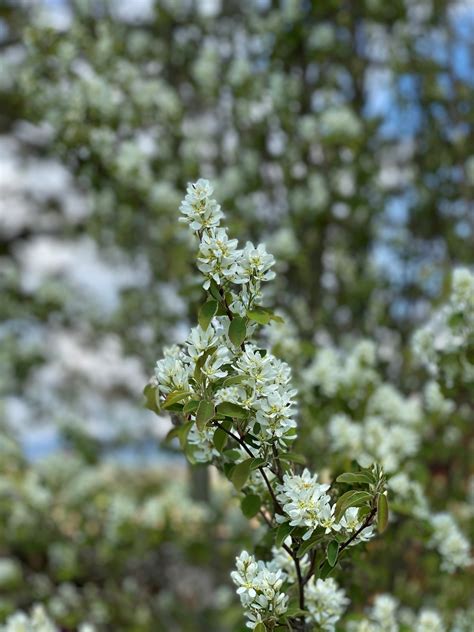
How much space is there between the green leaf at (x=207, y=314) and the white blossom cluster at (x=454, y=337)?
0.94 meters

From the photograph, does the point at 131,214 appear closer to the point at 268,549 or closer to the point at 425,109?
the point at 425,109

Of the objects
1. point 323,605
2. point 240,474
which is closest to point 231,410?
point 240,474

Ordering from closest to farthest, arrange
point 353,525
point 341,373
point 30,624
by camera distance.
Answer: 1. point 353,525
2. point 30,624
3. point 341,373

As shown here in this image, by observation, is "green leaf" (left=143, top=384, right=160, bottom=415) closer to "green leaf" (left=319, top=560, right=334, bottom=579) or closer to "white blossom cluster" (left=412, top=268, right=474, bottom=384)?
"green leaf" (left=319, top=560, right=334, bottom=579)

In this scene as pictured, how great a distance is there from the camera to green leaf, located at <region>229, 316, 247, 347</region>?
4.13ft

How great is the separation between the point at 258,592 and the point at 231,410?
30cm

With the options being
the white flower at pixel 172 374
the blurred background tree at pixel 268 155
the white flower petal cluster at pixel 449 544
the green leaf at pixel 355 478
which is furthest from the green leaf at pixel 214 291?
the blurred background tree at pixel 268 155

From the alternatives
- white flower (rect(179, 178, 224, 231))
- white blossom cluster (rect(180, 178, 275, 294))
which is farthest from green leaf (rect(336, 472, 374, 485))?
white flower (rect(179, 178, 224, 231))

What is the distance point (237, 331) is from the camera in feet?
4.14

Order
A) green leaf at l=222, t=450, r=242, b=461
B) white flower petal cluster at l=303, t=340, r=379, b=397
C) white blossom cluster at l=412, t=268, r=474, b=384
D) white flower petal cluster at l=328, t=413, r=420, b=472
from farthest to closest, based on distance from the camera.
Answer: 1. white flower petal cluster at l=303, t=340, r=379, b=397
2. white flower petal cluster at l=328, t=413, r=420, b=472
3. white blossom cluster at l=412, t=268, r=474, b=384
4. green leaf at l=222, t=450, r=242, b=461

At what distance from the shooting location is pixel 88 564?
12.2 feet

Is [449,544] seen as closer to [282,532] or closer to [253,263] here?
[282,532]

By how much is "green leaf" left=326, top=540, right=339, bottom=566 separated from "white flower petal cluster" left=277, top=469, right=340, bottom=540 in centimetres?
2

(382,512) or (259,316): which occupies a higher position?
(259,316)
